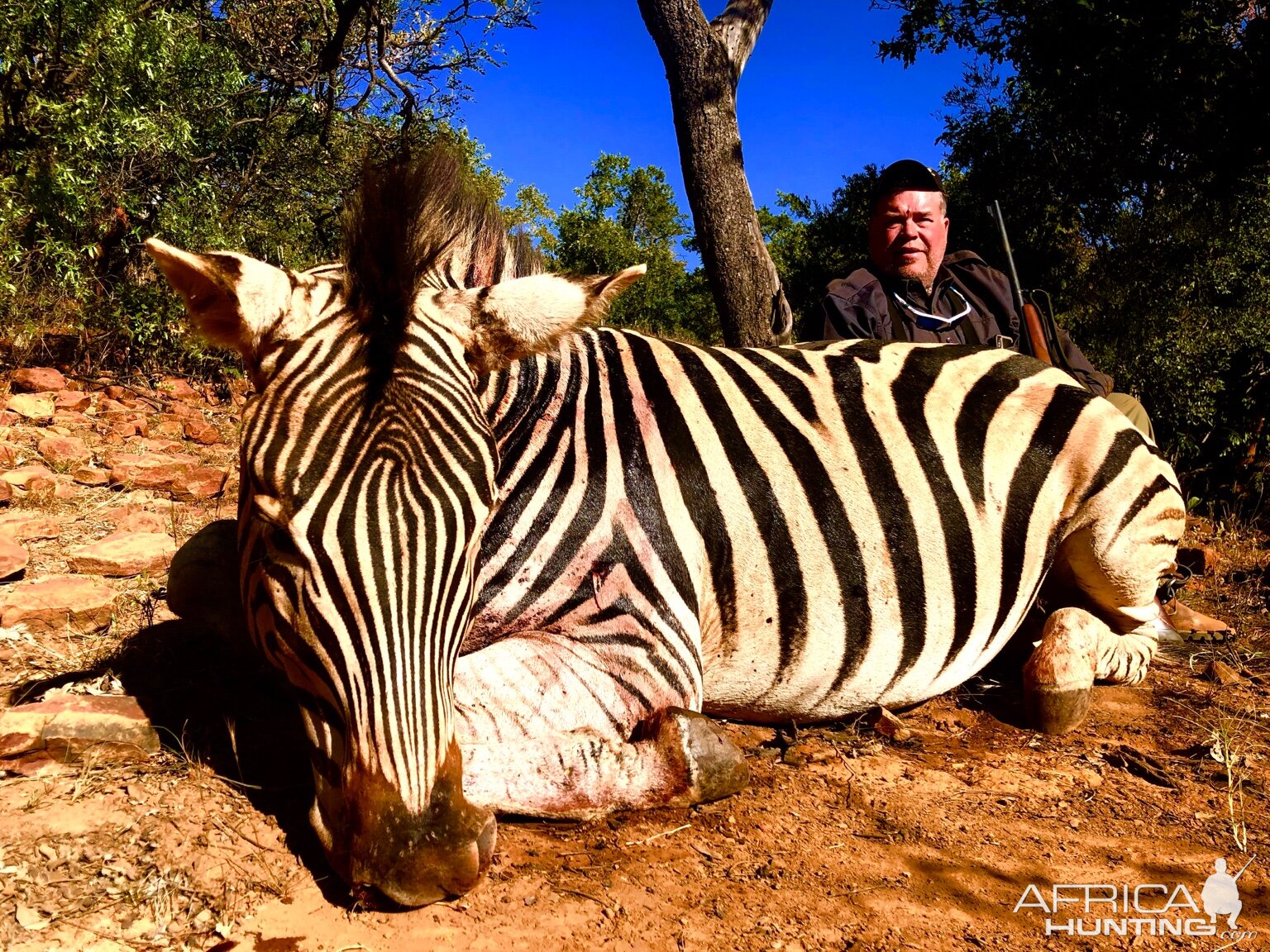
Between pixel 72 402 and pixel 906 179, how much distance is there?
6582 millimetres

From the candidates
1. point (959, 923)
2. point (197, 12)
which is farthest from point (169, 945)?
point (197, 12)

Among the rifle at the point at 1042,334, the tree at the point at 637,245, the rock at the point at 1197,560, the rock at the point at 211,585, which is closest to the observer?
the rock at the point at 211,585

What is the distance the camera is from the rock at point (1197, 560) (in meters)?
5.39

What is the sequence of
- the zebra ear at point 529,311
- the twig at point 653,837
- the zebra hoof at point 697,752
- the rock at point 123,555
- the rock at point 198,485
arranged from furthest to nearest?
the rock at point 198,485, the rock at point 123,555, the zebra hoof at point 697,752, the twig at point 653,837, the zebra ear at point 529,311

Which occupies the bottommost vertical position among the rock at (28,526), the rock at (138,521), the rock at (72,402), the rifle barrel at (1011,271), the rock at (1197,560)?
the rock at (28,526)

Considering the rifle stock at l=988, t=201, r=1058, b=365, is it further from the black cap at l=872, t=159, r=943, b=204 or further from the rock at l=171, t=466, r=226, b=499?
the rock at l=171, t=466, r=226, b=499

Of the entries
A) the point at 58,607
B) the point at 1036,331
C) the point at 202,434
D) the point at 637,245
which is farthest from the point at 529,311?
the point at 637,245

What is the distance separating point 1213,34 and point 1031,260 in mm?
2822

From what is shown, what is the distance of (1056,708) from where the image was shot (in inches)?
126

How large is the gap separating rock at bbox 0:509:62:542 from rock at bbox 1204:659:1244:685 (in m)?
5.72

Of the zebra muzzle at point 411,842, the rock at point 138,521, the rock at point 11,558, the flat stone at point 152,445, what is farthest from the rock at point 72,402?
the zebra muzzle at point 411,842

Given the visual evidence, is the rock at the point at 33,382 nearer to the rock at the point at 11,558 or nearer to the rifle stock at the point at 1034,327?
the rock at the point at 11,558

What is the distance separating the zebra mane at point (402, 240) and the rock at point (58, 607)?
212 centimetres

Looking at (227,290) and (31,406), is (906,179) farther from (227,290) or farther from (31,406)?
(31,406)
